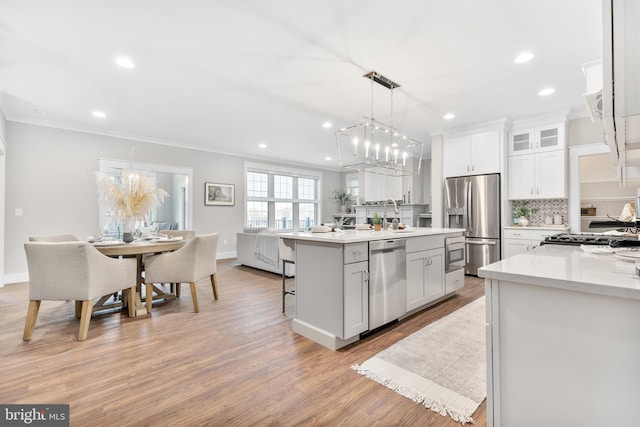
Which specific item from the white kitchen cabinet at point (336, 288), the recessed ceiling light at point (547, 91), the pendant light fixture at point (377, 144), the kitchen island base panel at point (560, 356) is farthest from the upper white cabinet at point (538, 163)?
the kitchen island base panel at point (560, 356)

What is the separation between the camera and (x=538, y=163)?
14.9 feet

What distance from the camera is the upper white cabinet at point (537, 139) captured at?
173 inches

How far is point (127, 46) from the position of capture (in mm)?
2598

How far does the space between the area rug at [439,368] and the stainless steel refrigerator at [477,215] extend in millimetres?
2388

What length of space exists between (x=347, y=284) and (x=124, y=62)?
9.90 feet

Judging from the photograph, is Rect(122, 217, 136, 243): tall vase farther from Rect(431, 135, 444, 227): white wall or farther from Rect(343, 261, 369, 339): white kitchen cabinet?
Rect(431, 135, 444, 227): white wall

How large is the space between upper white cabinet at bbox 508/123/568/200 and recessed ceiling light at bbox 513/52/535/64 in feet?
7.14

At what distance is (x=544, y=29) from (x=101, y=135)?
21.1ft

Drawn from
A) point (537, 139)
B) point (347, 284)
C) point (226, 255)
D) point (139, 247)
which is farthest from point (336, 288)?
point (226, 255)

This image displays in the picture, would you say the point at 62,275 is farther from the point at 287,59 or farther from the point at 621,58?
the point at 621,58

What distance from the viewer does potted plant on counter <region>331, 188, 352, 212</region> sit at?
941 cm

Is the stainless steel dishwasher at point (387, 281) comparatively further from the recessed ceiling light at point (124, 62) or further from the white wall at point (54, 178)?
the white wall at point (54, 178)

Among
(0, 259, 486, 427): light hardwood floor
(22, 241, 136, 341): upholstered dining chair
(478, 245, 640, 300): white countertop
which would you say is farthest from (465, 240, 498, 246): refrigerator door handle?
(22, 241, 136, 341): upholstered dining chair

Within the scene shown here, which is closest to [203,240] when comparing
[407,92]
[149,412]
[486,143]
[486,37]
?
[149,412]
